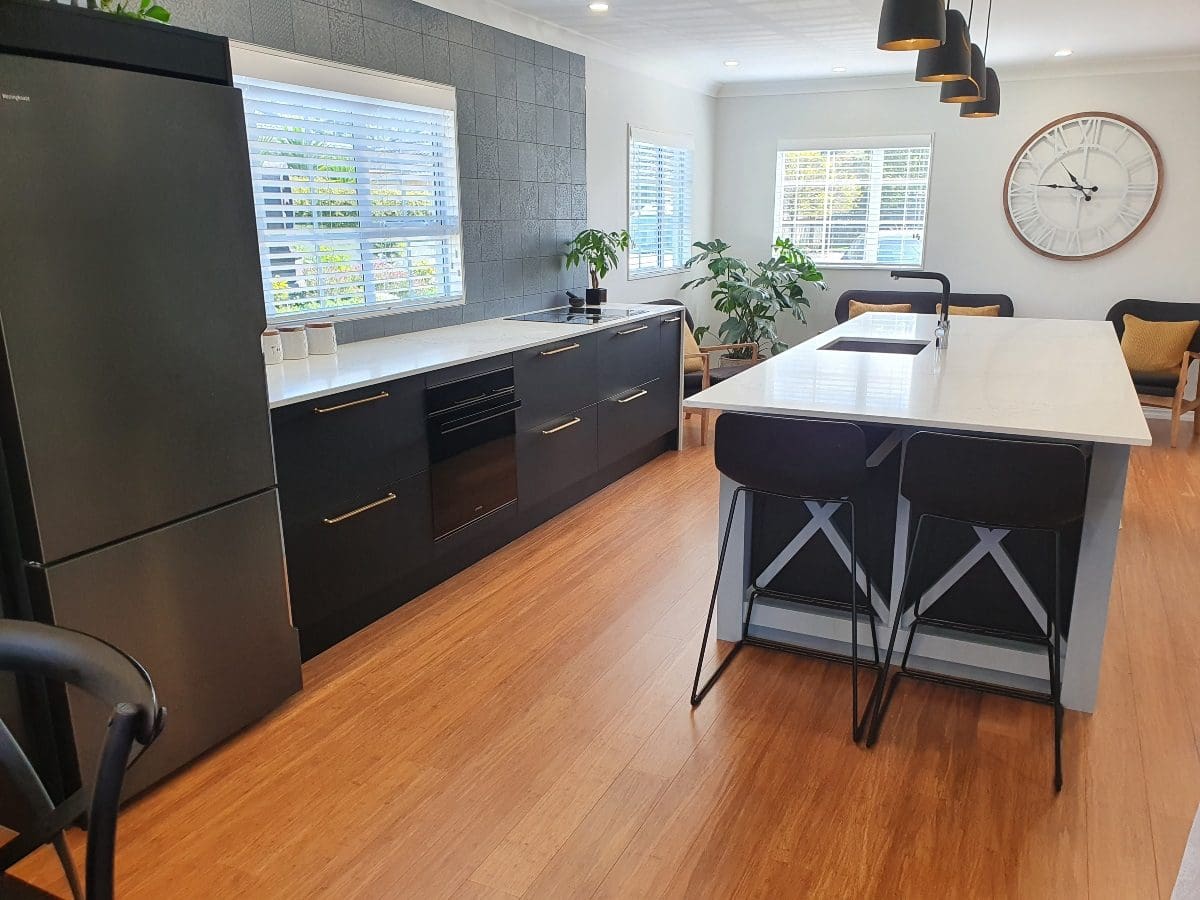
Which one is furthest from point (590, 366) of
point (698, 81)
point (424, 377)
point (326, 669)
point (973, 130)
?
point (973, 130)

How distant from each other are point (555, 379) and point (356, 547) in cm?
142

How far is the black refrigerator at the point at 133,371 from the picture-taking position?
5.91 feet

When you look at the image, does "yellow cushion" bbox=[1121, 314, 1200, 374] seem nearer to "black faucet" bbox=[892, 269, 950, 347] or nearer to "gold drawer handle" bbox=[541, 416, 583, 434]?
"black faucet" bbox=[892, 269, 950, 347]

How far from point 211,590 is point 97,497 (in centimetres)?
42

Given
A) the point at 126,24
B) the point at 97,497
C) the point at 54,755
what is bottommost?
the point at 54,755

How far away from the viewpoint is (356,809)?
217 centimetres

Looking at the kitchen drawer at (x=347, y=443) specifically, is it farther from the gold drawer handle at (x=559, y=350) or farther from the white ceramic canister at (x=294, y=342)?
the gold drawer handle at (x=559, y=350)

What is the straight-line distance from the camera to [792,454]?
2404 mm

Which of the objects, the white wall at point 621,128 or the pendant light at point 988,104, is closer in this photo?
the pendant light at point 988,104

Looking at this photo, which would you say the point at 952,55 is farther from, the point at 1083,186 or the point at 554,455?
the point at 1083,186

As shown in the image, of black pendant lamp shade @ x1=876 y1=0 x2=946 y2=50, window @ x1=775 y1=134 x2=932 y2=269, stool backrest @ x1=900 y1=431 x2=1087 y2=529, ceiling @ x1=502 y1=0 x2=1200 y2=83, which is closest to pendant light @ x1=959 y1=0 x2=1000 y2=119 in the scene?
ceiling @ x1=502 y1=0 x2=1200 y2=83

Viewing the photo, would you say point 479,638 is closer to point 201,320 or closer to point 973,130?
point 201,320

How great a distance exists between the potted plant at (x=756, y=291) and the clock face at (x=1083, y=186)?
1.54 m

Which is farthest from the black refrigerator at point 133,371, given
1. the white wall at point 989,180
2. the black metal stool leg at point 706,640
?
the white wall at point 989,180
